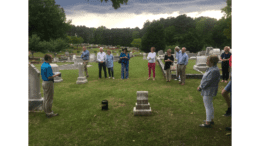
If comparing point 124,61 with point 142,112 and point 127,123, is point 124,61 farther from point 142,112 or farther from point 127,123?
point 127,123

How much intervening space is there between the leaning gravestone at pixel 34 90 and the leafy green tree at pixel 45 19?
31.0 meters

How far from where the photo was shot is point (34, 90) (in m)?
5.56

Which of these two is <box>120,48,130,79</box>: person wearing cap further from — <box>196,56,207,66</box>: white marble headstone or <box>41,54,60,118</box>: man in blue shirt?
<box>196,56,207,66</box>: white marble headstone

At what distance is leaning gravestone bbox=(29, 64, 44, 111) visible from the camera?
547cm

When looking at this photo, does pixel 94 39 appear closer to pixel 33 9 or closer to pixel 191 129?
pixel 33 9

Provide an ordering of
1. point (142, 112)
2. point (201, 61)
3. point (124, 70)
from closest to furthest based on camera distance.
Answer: point (142, 112) < point (124, 70) < point (201, 61)

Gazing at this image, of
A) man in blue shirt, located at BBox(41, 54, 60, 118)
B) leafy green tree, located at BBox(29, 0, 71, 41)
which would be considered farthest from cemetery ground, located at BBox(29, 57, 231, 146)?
leafy green tree, located at BBox(29, 0, 71, 41)

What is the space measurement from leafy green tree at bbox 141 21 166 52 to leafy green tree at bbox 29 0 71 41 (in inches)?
A: 887

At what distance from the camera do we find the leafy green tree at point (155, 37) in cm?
4419

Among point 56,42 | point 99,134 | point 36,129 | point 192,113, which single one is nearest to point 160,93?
point 192,113

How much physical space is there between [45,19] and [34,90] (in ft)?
106

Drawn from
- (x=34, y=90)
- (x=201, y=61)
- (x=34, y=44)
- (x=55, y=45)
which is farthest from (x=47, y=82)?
(x=55, y=45)

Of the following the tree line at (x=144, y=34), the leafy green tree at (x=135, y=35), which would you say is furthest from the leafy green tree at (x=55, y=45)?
the leafy green tree at (x=135, y=35)

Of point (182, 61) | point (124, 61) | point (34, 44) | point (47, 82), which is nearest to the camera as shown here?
point (47, 82)
